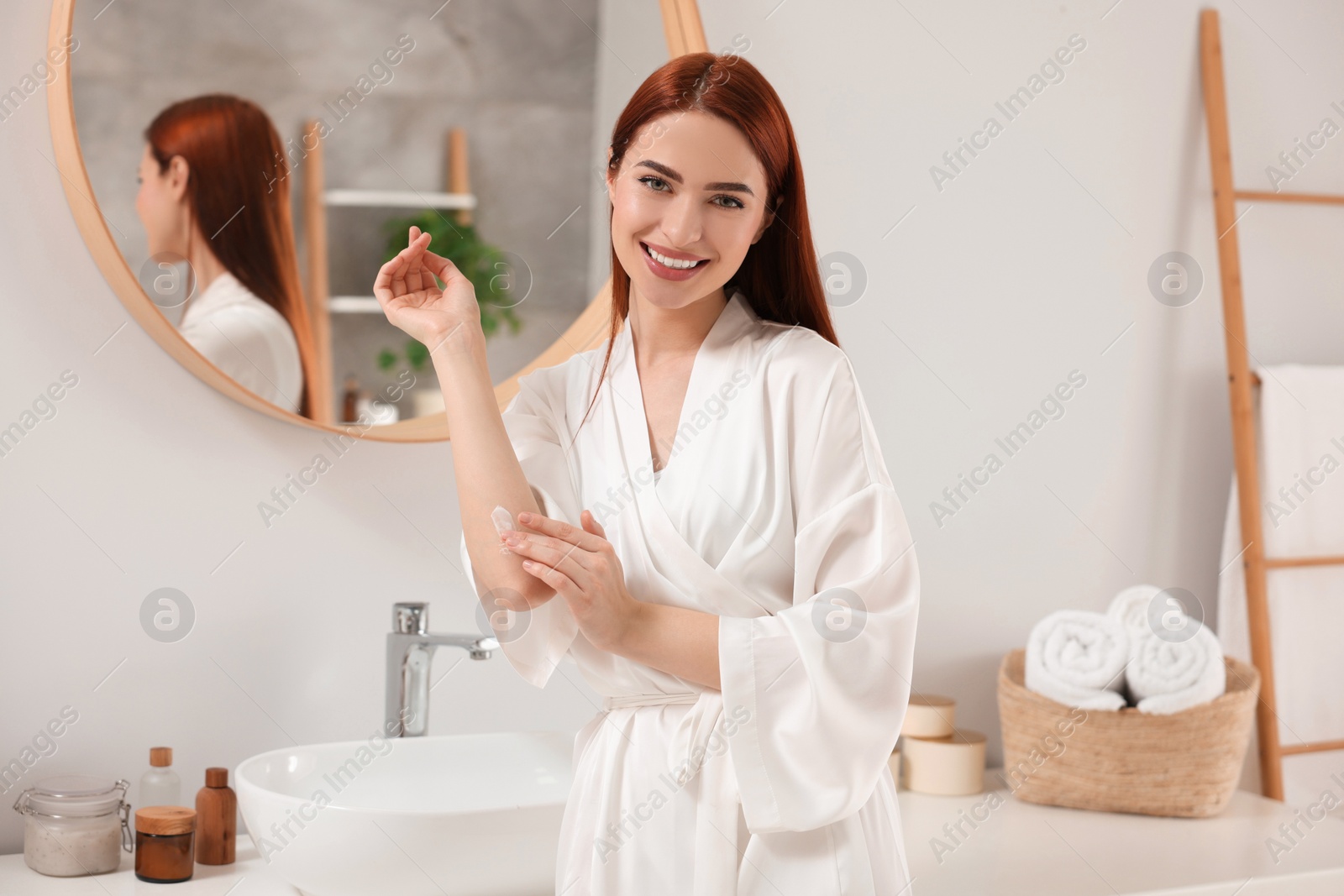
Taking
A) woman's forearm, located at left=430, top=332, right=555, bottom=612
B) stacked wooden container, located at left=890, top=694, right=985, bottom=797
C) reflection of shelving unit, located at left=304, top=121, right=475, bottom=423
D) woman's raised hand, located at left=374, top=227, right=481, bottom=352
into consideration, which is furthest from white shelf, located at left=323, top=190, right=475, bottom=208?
stacked wooden container, located at left=890, top=694, right=985, bottom=797

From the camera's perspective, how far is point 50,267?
1370mm

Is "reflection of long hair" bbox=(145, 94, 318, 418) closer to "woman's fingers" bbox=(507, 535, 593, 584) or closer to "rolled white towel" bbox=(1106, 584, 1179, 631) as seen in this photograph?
"woman's fingers" bbox=(507, 535, 593, 584)

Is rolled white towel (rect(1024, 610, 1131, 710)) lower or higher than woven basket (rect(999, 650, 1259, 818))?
higher

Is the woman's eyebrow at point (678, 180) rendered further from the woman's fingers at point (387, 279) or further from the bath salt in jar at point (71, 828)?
the bath salt in jar at point (71, 828)

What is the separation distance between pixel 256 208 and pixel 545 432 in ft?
1.88

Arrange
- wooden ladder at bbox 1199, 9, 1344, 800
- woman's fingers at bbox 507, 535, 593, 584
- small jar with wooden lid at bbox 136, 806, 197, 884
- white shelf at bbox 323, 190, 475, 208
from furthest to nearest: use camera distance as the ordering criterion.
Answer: wooden ladder at bbox 1199, 9, 1344, 800 < white shelf at bbox 323, 190, 475, 208 < small jar with wooden lid at bbox 136, 806, 197, 884 < woman's fingers at bbox 507, 535, 593, 584

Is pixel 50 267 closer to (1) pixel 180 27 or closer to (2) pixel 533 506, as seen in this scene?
(1) pixel 180 27

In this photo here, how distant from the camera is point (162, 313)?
4.58 feet

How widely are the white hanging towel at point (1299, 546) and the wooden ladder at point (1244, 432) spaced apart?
0.02m

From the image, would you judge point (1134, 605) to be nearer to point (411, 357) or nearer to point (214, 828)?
point (411, 357)

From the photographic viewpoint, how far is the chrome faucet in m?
1.46

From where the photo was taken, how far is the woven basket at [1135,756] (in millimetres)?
1648

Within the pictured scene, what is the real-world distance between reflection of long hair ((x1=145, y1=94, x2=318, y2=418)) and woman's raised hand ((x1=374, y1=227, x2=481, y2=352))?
44cm

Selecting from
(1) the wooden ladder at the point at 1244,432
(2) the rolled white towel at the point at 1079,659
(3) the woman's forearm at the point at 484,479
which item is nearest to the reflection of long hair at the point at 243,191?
(3) the woman's forearm at the point at 484,479
